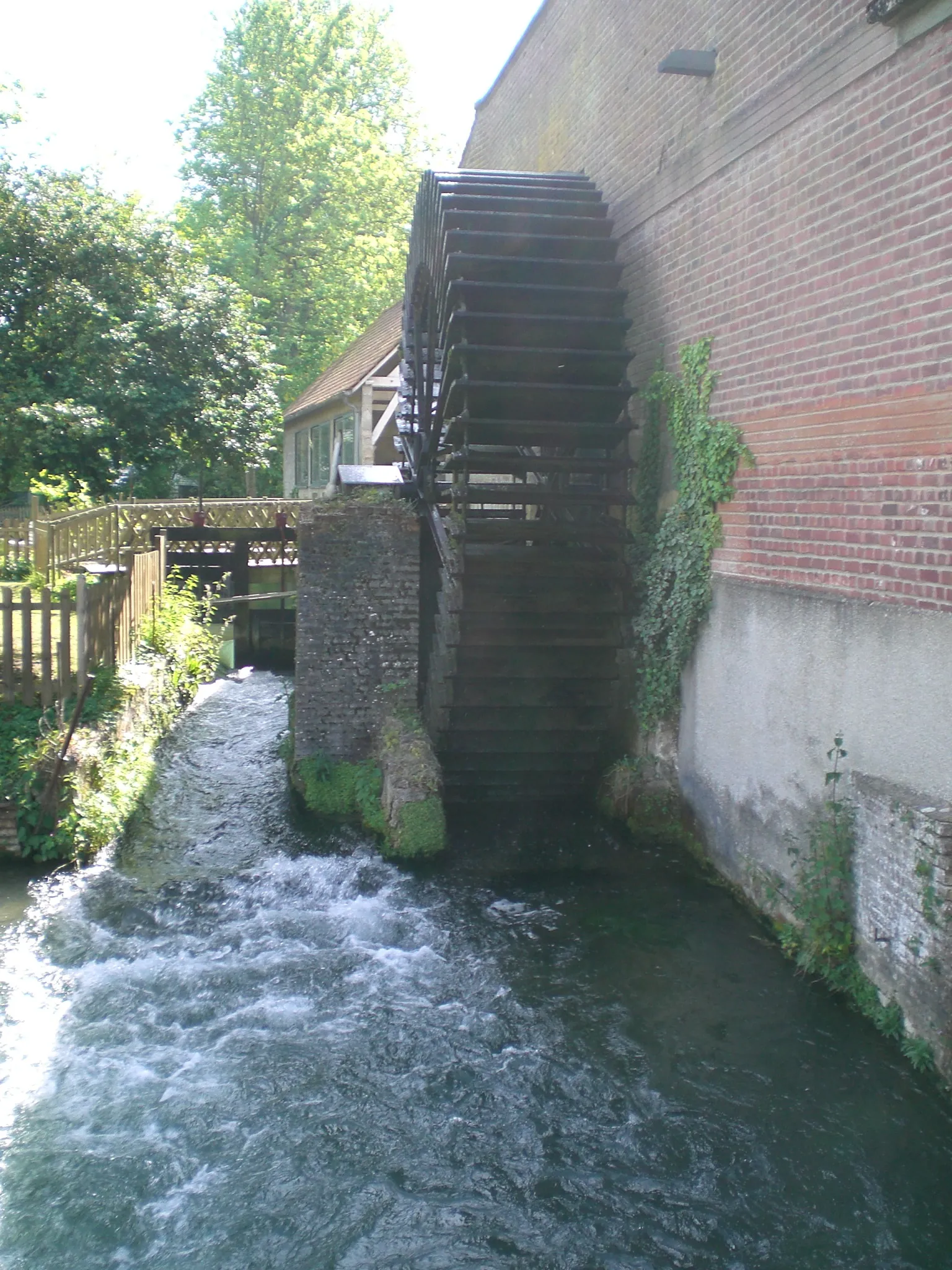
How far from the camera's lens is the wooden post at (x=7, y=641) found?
6.78 meters

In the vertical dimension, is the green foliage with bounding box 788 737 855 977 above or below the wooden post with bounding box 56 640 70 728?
below

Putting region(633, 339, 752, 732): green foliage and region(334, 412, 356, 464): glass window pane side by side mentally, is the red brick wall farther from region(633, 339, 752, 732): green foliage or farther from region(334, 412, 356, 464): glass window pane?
region(334, 412, 356, 464): glass window pane

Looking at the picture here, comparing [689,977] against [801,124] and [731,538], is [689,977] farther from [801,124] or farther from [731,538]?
[801,124]

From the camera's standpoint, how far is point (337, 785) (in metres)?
8.23

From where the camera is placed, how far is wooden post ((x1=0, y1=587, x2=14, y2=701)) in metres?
6.78

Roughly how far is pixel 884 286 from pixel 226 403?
15.6 metres

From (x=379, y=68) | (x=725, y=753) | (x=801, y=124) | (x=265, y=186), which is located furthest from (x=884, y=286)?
(x=379, y=68)

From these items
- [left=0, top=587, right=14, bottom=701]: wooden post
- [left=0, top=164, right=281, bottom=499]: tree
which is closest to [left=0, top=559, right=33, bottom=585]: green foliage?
[left=0, top=164, right=281, bottom=499]: tree

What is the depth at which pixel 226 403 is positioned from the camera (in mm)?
19000

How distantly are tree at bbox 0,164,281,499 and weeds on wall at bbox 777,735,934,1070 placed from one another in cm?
1458

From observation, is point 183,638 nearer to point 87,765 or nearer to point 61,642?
point 61,642

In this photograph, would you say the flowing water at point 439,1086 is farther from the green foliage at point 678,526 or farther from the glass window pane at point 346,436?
the glass window pane at point 346,436

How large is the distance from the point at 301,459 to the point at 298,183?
772 centimetres

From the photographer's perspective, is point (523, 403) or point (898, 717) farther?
point (523, 403)
